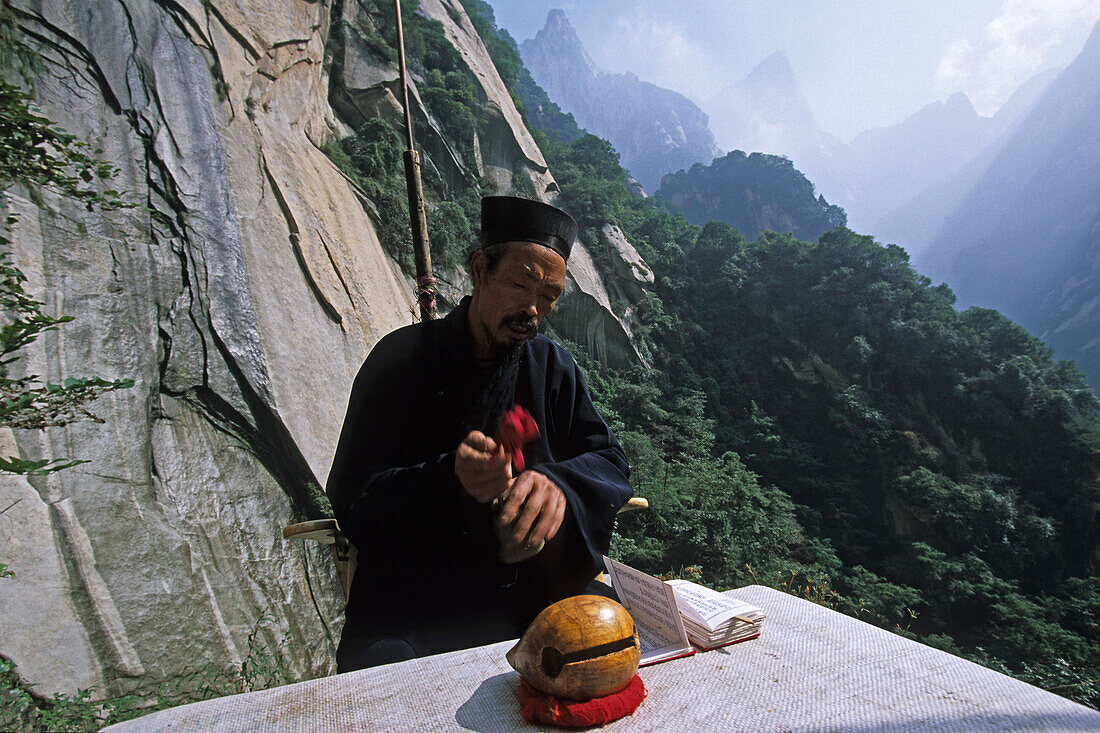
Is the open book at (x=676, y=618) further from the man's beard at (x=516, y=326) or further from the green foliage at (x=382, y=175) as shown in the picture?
the green foliage at (x=382, y=175)

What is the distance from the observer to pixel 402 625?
4.63 ft

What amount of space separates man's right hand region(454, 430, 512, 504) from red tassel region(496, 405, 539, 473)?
13cm

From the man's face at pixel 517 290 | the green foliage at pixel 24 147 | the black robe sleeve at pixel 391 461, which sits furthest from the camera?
the green foliage at pixel 24 147

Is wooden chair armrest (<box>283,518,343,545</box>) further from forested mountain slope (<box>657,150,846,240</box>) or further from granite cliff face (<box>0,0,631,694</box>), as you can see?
forested mountain slope (<box>657,150,846,240</box>)

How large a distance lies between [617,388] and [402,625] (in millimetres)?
14967

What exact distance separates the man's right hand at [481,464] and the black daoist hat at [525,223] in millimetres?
637

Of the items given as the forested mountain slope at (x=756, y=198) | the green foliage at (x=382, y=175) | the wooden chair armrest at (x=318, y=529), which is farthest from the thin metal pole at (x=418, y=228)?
the forested mountain slope at (x=756, y=198)

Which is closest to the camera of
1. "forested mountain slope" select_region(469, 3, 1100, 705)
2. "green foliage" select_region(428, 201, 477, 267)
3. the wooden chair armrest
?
the wooden chair armrest

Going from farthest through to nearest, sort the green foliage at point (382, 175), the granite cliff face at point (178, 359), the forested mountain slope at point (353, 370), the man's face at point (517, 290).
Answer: the green foliage at point (382, 175) < the forested mountain slope at point (353, 370) < the granite cliff face at point (178, 359) < the man's face at point (517, 290)

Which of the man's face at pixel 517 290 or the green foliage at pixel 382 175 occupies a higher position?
the green foliage at pixel 382 175

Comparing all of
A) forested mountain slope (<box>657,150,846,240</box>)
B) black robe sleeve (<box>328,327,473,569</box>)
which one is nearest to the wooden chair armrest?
black robe sleeve (<box>328,327,473,569</box>)

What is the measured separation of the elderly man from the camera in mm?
1274

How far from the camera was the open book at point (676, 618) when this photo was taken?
1.19 meters

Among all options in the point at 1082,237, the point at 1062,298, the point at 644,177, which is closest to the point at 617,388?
the point at 1062,298
